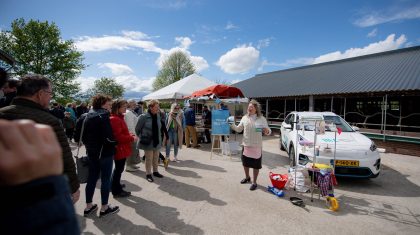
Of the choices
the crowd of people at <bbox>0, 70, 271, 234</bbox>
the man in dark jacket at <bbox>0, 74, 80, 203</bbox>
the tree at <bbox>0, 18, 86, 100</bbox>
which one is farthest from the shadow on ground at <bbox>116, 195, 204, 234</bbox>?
the tree at <bbox>0, 18, 86, 100</bbox>

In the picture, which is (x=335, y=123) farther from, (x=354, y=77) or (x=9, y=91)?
(x=354, y=77)

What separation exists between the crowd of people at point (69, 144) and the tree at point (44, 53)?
22692mm

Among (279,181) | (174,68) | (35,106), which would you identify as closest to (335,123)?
(279,181)

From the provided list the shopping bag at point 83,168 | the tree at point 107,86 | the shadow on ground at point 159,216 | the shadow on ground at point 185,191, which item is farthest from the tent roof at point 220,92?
the tree at point 107,86

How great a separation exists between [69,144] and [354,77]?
15.4 metres

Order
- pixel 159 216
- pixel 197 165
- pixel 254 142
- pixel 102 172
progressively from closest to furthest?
pixel 102 172 < pixel 159 216 < pixel 254 142 < pixel 197 165

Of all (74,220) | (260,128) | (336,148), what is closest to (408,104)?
(336,148)

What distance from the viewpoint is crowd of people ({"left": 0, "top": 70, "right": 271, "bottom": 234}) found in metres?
0.49

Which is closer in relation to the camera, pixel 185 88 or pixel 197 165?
pixel 197 165

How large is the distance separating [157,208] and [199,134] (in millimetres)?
6917

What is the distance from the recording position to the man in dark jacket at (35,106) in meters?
1.97

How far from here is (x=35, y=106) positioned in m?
2.04

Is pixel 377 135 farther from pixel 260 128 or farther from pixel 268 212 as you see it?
pixel 268 212

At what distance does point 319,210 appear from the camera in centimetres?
407
